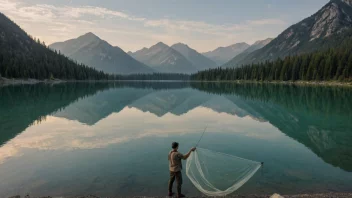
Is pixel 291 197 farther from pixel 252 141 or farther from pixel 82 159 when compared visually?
pixel 82 159

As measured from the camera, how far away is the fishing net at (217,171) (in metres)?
12.9

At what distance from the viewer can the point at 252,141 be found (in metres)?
24.9

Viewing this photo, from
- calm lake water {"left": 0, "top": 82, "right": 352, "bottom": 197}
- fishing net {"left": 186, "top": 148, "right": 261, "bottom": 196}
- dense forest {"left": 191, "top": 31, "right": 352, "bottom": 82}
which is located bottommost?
calm lake water {"left": 0, "top": 82, "right": 352, "bottom": 197}

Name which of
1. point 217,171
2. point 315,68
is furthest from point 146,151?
point 315,68

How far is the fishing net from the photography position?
12.9m

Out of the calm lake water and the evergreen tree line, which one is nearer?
the calm lake water

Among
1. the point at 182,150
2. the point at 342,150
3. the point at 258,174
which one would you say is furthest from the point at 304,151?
the point at 182,150

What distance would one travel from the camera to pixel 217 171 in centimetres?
1454

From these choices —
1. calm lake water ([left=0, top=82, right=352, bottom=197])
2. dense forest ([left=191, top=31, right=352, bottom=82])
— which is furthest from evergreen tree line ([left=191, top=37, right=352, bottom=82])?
calm lake water ([left=0, top=82, right=352, bottom=197])

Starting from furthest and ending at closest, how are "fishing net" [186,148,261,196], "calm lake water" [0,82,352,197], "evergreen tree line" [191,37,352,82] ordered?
"evergreen tree line" [191,37,352,82] → "calm lake water" [0,82,352,197] → "fishing net" [186,148,261,196]

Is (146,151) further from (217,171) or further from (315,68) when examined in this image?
(315,68)

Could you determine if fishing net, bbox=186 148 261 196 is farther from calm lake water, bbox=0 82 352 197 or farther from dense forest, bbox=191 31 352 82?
dense forest, bbox=191 31 352 82

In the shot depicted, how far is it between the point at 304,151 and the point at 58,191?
19.7 meters

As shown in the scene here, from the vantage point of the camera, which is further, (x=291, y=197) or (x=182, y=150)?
(x=182, y=150)
